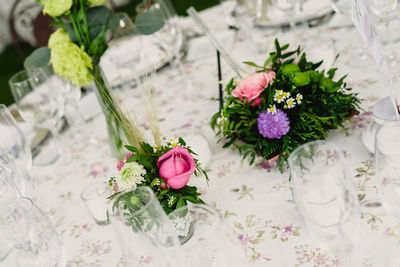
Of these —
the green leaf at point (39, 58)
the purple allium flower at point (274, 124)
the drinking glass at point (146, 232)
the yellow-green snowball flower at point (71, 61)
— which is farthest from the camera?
the green leaf at point (39, 58)

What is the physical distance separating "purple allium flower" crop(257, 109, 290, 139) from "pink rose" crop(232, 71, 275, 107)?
6cm

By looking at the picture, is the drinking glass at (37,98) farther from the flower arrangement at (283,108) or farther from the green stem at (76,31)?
the flower arrangement at (283,108)

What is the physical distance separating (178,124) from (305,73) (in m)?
0.47

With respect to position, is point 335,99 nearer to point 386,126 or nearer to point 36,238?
point 386,126

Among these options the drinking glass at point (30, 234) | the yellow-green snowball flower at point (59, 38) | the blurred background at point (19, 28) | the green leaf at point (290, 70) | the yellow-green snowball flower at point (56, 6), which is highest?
the yellow-green snowball flower at point (56, 6)

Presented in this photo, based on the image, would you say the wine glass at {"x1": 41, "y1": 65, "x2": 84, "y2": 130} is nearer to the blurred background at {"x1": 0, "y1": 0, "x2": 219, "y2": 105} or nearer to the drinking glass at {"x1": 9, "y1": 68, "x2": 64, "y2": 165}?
the drinking glass at {"x1": 9, "y1": 68, "x2": 64, "y2": 165}

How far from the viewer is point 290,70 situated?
98 centimetres

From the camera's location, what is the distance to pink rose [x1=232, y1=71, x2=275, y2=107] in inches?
38.3

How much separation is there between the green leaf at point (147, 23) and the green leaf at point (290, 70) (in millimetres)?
387

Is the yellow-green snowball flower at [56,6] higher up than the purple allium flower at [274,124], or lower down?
higher up

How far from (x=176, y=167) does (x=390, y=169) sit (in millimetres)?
376

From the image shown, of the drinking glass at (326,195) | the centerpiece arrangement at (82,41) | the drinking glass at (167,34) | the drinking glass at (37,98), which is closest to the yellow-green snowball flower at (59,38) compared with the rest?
the centerpiece arrangement at (82,41)

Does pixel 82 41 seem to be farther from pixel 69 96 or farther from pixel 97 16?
pixel 69 96

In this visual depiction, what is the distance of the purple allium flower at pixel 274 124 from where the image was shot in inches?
36.1
